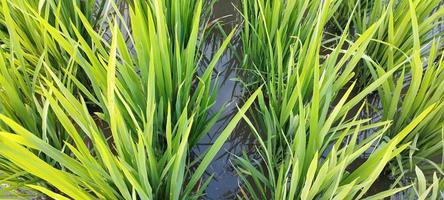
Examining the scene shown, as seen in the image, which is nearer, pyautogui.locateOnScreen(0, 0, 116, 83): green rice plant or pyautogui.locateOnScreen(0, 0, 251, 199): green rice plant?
pyautogui.locateOnScreen(0, 0, 251, 199): green rice plant

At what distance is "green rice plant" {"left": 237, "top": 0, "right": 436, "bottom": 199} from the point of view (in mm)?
742

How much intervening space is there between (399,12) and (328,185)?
1.87 feet

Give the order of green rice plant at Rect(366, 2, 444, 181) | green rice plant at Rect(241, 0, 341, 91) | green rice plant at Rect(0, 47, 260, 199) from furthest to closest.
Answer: green rice plant at Rect(241, 0, 341, 91), green rice plant at Rect(366, 2, 444, 181), green rice plant at Rect(0, 47, 260, 199)

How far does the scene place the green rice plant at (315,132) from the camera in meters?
0.74

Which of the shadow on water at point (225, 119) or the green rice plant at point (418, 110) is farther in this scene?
the shadow on water at point (225, 119)

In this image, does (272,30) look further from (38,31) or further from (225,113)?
(38,31)

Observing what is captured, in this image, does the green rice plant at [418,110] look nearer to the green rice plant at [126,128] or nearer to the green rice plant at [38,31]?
the green rice plant at [126,128]

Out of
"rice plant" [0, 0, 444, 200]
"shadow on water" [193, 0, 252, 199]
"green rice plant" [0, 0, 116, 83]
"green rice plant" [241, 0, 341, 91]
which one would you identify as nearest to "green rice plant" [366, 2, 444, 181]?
"rice plant" [0, 0, 444, 200]

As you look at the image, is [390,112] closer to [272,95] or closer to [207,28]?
[272,95]

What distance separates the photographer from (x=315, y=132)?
0.78m

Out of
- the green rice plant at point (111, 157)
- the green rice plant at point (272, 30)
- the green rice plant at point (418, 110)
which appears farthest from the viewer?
the green rice plant at point (272, 30)

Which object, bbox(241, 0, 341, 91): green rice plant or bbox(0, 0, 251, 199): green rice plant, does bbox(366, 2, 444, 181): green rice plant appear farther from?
bbox(0, 0, 251, 199): green rice plant

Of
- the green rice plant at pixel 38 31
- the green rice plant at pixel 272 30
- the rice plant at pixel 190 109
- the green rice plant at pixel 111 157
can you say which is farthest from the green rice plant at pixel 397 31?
the green rice plant at pixel 38 31

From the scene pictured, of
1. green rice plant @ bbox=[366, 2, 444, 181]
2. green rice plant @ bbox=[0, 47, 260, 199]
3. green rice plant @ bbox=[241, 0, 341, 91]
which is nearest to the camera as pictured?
green rice plant @ bbox=[0, 47, 260, 199]
